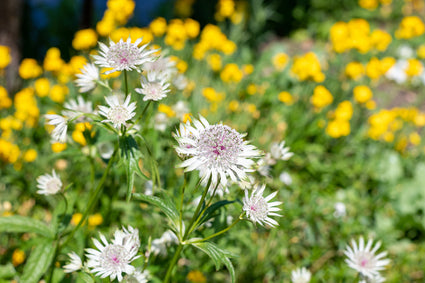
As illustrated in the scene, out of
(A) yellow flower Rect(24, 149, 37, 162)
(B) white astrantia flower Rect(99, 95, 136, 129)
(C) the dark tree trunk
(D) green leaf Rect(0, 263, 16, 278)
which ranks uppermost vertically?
(C) the dark tree trunk

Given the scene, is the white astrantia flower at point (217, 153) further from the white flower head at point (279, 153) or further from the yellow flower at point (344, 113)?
the yellow flower at point (344, 113)

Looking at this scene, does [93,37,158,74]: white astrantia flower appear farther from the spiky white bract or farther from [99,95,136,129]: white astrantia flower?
the spiky white bract

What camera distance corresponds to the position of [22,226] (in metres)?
1.49

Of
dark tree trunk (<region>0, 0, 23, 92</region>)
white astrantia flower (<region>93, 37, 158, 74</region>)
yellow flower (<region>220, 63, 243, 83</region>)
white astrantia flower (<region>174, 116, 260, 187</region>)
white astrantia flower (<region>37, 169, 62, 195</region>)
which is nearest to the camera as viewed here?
white astrantia flower (<region>174, 116, 260, 187</region>)

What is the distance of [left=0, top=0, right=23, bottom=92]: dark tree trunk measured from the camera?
11.1 ft

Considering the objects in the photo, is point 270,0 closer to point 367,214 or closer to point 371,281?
point 367,214

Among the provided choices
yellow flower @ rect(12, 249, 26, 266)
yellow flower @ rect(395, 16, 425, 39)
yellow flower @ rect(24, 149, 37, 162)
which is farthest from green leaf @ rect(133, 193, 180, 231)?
yellow flower @ rect(395, 16, 425, 39)

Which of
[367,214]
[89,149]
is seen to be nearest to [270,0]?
[367,214]

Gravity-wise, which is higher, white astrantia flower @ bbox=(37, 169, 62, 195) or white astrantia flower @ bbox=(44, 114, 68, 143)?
white astrantia flower @ bbox=(44, 114, 68, 143)

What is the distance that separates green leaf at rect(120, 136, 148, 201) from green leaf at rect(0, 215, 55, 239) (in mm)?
535

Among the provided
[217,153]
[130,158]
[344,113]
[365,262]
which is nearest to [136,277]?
[130,158]

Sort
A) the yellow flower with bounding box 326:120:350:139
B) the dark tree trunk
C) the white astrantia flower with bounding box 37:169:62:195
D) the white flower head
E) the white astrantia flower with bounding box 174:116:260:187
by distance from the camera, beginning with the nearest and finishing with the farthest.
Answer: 1. the white astrantia flower with bounding box 174:116:260:187
2. the white astrantia flower with bounding box 37:169:62:195
3. the white flower head
4. the yellow flower with bounding box 326:120:350:139
5. the dark tree trunk

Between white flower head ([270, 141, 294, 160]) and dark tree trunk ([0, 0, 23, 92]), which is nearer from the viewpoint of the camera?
white flower head ([270, 141, 294, 160])

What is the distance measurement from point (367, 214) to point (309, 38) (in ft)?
12.7
